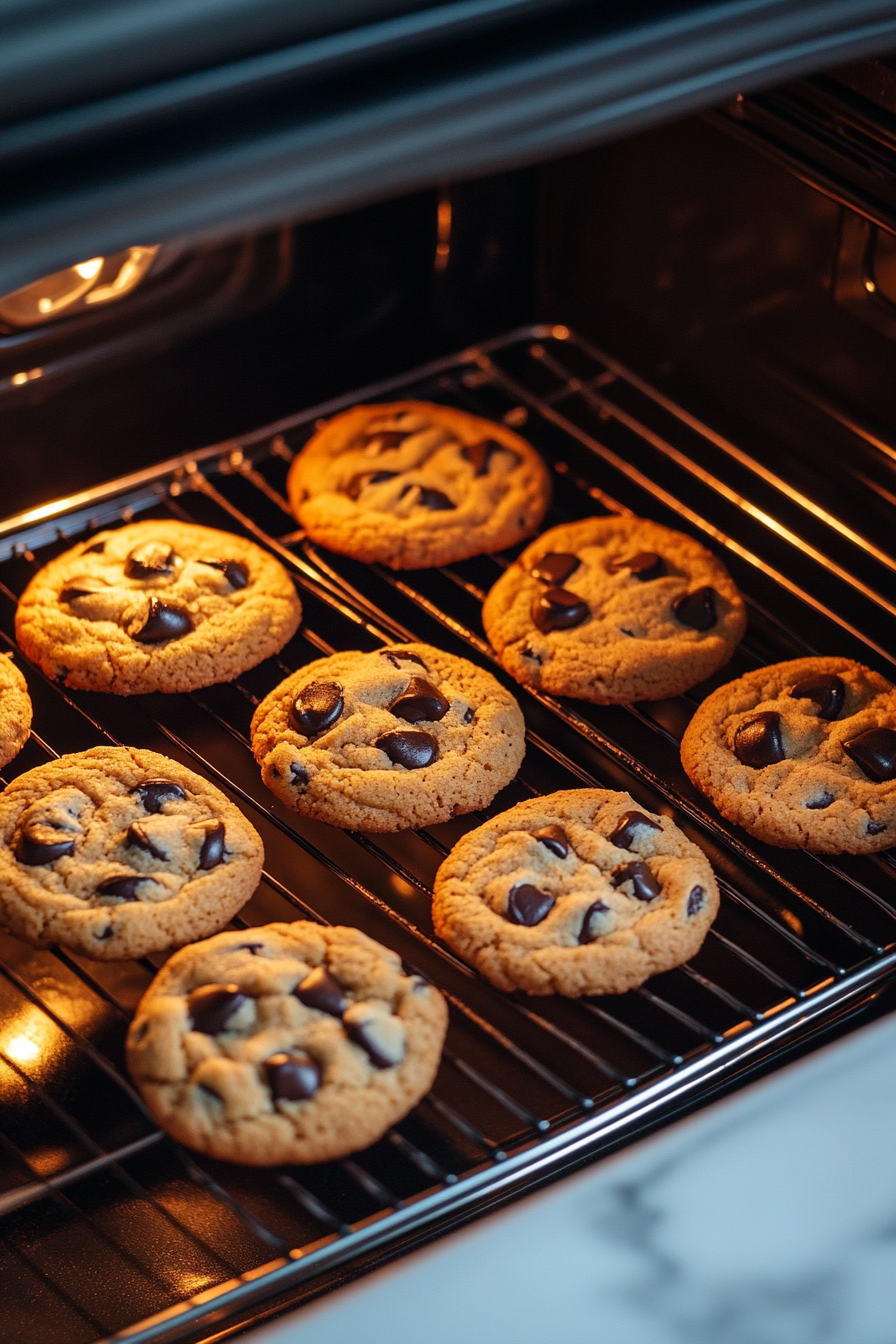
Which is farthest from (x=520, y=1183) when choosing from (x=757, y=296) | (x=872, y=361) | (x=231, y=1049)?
(x=757, y=296)

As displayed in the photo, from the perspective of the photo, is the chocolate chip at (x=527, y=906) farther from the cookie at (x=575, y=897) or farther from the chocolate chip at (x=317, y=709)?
the chocolate chip at (x=317, y=709)

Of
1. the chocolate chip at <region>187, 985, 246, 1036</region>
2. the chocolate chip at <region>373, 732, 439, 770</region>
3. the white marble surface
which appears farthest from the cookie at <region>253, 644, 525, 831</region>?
the white marble surface

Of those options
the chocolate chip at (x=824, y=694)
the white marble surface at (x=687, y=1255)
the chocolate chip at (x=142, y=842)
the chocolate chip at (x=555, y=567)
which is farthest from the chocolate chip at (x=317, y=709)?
the white marble surface at (x=687, y=1255)

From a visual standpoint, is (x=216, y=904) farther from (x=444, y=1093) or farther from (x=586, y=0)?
(x=586, y=0)

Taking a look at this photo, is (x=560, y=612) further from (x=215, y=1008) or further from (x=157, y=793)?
(x=215, y=1008)

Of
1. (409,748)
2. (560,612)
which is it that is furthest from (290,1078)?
(560,612)
